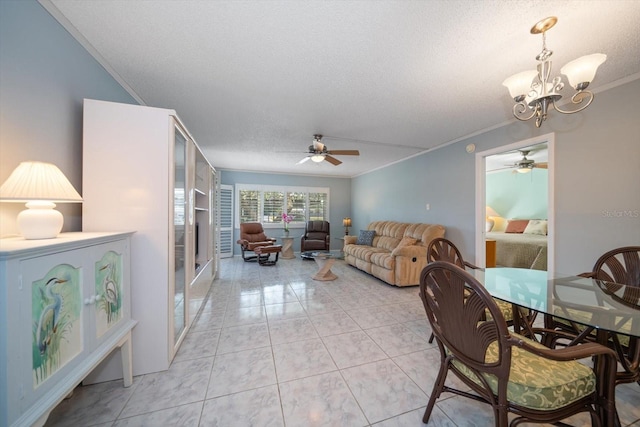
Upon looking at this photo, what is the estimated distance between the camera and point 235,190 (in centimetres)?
641

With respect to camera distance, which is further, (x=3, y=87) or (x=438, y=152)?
(x=438, y=152)

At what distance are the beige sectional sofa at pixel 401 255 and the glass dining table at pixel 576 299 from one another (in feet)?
5.55

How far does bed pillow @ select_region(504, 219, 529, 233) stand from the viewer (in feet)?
18.2

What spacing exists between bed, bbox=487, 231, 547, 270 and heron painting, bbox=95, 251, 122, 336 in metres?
5.62

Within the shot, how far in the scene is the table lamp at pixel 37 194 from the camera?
3.28 ft

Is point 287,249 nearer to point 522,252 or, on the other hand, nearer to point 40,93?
point 522,252

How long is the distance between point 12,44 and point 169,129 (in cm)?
73

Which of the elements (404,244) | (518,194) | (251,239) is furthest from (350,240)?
(518,194)

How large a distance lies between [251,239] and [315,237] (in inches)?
67.5

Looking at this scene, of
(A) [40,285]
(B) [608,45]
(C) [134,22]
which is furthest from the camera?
(B) [608,45]

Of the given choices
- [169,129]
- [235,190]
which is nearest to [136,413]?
[169,129]

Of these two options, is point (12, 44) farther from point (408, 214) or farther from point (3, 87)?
point (408, 214)

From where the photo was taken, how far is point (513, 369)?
3.48 feet

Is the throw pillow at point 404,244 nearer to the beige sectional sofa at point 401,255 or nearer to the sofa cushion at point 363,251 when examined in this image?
the beige sectional sofa at point 401,255
